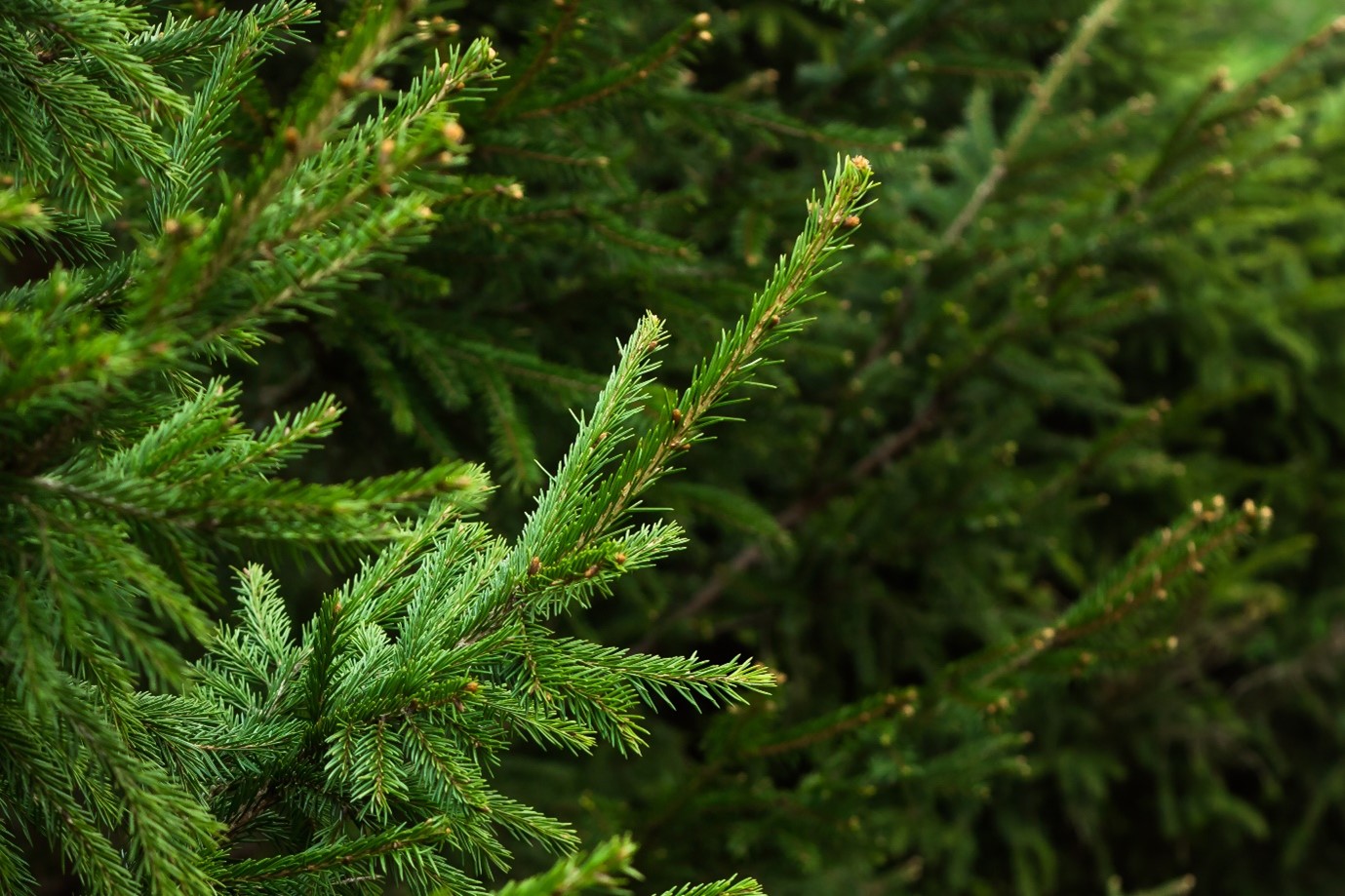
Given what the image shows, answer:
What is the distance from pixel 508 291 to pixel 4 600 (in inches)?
58.5

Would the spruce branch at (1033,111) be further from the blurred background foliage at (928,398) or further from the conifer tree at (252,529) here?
the conifer tree at (252,529)

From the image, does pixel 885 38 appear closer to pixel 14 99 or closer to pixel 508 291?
pixel 508 291

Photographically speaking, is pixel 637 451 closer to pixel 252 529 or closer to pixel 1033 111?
pixel 252 529

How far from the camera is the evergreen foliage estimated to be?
866 mm

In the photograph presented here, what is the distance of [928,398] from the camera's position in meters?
3.37

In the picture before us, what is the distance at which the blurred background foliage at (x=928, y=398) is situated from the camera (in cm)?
210

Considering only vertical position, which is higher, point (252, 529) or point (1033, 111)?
point (252, 529)

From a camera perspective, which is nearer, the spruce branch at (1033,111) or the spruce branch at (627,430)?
the spruce branch at (627,430)

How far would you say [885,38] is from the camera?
282 centimetres

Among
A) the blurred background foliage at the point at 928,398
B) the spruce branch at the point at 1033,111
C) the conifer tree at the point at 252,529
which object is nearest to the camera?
the conifer tree at the point at 252,529

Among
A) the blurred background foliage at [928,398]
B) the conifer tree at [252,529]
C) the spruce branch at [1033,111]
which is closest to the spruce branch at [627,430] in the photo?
the conifer tree at [252,529]

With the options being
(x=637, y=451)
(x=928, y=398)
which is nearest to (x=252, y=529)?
(x=637, y=451)

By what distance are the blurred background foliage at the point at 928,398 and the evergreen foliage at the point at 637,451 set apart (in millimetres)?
21

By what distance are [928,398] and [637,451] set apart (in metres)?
2.44
